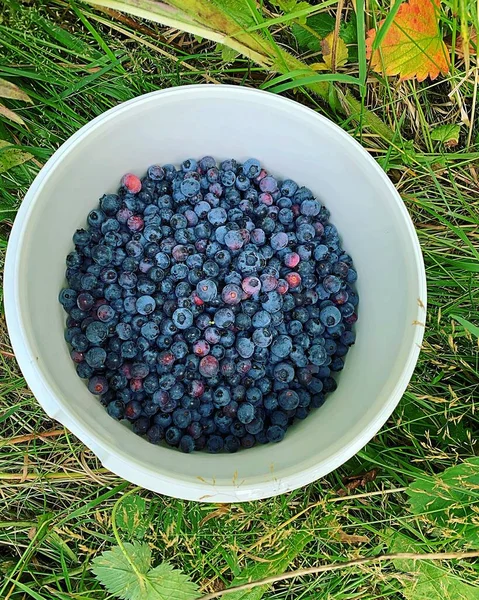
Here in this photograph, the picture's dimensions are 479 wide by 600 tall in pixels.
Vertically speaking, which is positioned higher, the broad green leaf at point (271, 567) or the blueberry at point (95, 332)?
the blueberry at point (95, 332)

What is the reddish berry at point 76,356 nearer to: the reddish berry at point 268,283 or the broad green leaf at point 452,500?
the reddish berry at point 268,283

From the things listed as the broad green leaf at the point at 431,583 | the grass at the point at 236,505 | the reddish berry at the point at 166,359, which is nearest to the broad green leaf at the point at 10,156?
the grass at the point at 236,505

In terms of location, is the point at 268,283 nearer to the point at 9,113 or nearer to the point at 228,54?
the point at 228,54

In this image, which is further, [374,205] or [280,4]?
[280,4]

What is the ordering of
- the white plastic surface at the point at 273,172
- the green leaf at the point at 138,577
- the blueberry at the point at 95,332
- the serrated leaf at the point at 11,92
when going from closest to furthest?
the white plastic surface at the point at 273,172 < the blueberry at the point at 95,332 < the green leaf at the point at 138,577 < the serrated leaf at the point at 11,92

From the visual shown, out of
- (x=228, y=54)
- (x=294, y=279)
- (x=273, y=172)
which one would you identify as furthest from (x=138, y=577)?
(x=228, y=54)

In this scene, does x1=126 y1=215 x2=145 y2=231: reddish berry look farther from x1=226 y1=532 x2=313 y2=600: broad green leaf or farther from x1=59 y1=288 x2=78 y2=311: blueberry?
x1=226 y1=532 x2=313 y2=600: broad green leaf

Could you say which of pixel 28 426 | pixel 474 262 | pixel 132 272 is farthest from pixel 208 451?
pixel 474 262

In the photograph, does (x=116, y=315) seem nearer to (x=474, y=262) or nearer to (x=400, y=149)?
(x=400, y=149)
